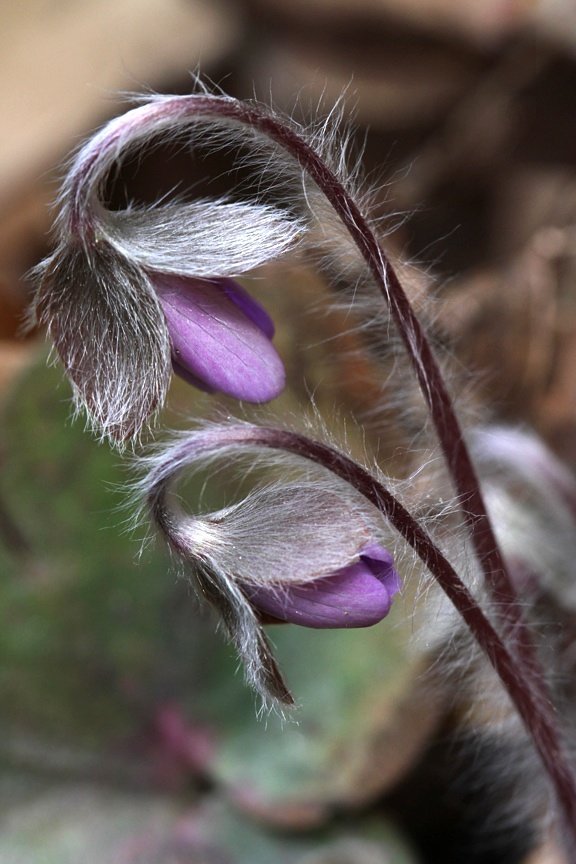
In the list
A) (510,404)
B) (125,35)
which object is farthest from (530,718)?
(125,35)

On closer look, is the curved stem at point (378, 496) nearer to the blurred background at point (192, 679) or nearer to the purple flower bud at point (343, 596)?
the purple flower bud at point (343, 596)

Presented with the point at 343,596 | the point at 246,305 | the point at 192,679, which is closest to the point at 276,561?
the point at 343,596

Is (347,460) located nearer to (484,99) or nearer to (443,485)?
(443,485)

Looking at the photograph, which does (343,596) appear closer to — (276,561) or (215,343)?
(276,561)

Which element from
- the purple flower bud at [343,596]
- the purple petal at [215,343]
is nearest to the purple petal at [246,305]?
the purple petal at [215,343]

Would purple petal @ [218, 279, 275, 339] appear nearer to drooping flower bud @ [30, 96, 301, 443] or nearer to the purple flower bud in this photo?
drooping flower bud @ [30, 96, 301, 443]

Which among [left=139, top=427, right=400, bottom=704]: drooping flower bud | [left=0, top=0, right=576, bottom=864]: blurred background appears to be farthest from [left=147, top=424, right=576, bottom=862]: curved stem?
[left=0, top=0, right=576, bottom=864]: blurred background
